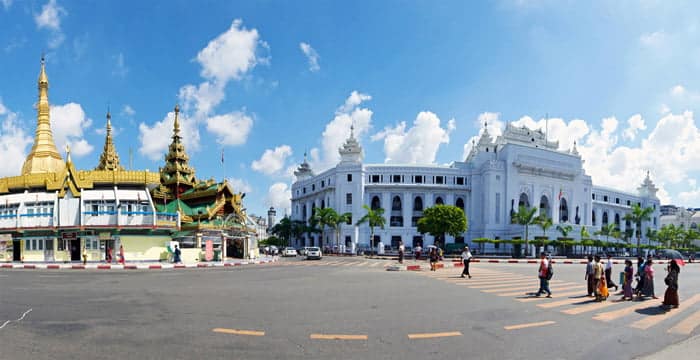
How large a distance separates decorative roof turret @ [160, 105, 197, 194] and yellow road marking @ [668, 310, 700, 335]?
4222 centimetres

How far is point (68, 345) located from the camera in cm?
770

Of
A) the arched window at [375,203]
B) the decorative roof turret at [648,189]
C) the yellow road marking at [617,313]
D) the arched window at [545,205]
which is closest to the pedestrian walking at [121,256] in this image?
the yellow road marking at [617,313]

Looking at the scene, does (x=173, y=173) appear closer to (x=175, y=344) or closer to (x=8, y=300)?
(x=8, y=300)

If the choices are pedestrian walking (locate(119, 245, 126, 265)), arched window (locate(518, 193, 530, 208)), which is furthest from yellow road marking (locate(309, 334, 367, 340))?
arched window (locate(518, 193, 530, 208))

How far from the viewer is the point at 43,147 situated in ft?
149

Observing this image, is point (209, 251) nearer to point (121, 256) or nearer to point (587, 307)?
point (121, 256)

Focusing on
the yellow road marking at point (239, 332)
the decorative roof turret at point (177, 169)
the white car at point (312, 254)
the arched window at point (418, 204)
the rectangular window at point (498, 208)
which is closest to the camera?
the yellow road marking at point (239, 332)

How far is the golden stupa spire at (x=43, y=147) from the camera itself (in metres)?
44.5

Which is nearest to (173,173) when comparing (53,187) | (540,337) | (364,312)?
(53,187)

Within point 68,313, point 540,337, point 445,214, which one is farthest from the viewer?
point 445,214

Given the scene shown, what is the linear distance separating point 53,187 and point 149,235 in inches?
365

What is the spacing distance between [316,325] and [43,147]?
48.4 meters

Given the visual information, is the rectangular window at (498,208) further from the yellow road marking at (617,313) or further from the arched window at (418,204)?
the yellow road marking at (617,313)

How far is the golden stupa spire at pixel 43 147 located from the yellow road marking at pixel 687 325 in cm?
5072
